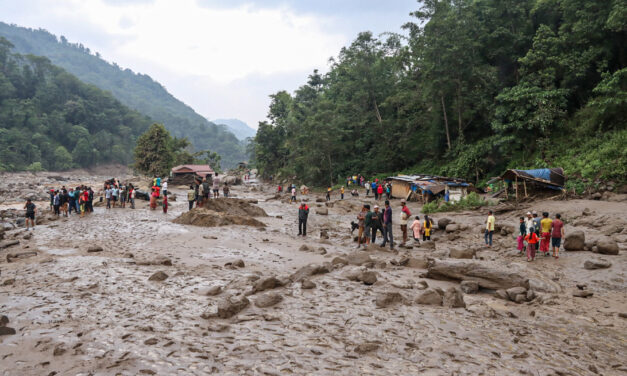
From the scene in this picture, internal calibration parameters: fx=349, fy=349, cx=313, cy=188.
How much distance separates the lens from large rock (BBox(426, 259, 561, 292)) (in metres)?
8.81

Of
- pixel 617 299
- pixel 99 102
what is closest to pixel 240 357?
pixel 617 299

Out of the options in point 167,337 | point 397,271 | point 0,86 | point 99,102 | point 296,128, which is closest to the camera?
point 167,337

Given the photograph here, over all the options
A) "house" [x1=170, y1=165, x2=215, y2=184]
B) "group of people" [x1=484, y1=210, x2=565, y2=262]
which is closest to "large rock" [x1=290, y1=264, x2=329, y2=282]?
"group of people" [x1=484, y1=210, x2=565, y2=262]

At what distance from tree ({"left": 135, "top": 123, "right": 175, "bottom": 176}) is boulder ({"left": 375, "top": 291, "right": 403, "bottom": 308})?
52073 mm

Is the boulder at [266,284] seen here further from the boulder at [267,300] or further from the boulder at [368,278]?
the boulder at [368,278]

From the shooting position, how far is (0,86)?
293 feet

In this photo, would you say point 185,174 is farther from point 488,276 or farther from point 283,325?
point 283,325

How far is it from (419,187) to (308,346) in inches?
1035

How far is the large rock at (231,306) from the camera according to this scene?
646 cm

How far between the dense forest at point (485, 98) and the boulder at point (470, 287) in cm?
1795

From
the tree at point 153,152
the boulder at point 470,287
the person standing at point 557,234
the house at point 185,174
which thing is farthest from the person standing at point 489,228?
the house at point 185,174

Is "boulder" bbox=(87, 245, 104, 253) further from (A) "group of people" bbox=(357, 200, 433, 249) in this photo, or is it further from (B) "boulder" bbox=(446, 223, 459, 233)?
(B) "boulder" bbox=(446, 223, 459, 233)

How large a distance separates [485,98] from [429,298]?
32870 mm

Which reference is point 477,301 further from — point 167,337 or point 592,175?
point 592,175
